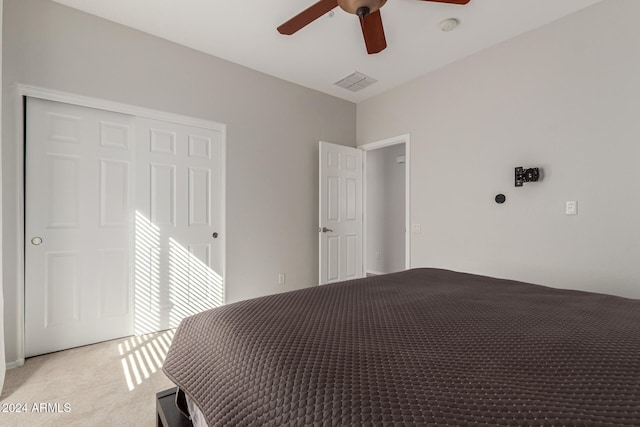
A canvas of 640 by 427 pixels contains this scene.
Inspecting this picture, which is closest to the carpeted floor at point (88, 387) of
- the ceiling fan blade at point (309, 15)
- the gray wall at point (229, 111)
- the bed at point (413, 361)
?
the gray wall at point (229, 111)

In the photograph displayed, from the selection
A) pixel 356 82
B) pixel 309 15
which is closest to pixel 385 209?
pixel 356 82

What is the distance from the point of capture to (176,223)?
293 cm

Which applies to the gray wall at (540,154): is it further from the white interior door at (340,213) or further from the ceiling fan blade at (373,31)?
the ceiling fan blade at (373,31)

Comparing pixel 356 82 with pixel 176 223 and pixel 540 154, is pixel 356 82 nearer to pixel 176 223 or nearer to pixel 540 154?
pixel 540 154

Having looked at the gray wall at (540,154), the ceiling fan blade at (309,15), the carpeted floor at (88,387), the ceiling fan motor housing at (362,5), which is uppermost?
the ceiling fan blade at (309,15)

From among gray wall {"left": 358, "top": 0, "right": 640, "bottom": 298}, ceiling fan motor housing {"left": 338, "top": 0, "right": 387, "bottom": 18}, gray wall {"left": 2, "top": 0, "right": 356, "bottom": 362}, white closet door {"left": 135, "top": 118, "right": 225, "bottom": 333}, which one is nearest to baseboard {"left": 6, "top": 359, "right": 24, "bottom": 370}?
gray wall {"left": 2, "top": 0, "right": 356, "bottom": 362}

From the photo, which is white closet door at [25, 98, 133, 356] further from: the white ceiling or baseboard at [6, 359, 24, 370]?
the white ceiling

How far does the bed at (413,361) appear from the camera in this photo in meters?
0.60

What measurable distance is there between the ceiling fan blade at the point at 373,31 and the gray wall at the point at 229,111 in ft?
5.59

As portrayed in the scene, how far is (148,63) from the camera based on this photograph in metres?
2.77

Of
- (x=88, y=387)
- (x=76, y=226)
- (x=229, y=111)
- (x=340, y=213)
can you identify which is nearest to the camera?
(x=88, y=387)

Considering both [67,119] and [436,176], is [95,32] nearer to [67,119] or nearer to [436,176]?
[67,119]

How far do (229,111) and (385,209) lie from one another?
3.31m

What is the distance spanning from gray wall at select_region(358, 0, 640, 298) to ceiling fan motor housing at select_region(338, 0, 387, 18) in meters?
1.84
